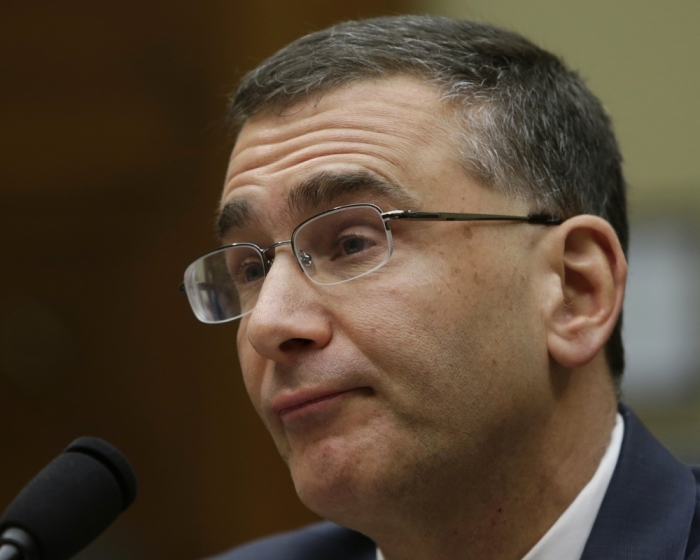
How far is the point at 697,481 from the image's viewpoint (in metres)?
1.74

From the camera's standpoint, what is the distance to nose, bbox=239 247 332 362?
1.46 m

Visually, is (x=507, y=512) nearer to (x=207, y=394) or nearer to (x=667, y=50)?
(x=207, y=394)

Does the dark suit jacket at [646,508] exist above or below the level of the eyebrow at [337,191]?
below

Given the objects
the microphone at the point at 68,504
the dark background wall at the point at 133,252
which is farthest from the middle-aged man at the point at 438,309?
the dark background wall at the point at 133,252

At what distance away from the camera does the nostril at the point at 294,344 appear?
4.88 ft

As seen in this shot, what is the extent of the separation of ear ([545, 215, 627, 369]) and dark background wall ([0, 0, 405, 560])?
2.39 metres

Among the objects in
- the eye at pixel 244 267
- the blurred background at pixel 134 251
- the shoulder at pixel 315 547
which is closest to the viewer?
the eye at pixel 244 267

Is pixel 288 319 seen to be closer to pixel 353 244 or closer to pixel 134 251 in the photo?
pixel 353 244

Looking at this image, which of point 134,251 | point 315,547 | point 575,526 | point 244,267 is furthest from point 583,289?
point 134,251

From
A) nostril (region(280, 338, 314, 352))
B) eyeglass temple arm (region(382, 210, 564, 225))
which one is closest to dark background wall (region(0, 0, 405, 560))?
eyeglass temple arm (region(382, 210, 564, 225))

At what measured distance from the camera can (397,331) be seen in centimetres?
145

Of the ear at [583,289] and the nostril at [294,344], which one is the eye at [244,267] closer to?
the nostril at [294,344]

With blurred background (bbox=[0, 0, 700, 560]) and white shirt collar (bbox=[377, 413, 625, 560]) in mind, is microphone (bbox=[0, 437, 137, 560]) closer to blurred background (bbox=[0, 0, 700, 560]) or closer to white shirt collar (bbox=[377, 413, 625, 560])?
white shirt collar (bbox=[377, 413, 625, 560])

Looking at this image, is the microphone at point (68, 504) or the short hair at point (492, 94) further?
the short hair at point (492, 94)
